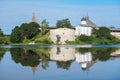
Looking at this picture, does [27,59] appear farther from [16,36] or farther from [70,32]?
[16,36]

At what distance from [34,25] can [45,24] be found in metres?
3.69

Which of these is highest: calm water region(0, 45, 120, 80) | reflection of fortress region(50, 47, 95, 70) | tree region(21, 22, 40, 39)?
tree region(21, 22, 40, 39)

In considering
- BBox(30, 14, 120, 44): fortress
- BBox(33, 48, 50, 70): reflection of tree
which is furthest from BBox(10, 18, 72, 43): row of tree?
BBox(33, 48, 50, 70): reflection of tree

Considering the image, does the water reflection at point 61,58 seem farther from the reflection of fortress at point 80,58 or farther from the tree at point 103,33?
the tree at point 103,33

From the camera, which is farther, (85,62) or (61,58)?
(61,58)

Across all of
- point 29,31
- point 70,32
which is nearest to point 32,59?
point 70,32

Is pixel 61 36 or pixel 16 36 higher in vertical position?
pixel 16 36

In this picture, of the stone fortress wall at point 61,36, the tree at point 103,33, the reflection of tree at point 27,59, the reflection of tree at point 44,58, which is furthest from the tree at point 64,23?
the reflection of tree at point 27,59

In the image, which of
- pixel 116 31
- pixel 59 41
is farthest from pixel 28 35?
pixel 116 31

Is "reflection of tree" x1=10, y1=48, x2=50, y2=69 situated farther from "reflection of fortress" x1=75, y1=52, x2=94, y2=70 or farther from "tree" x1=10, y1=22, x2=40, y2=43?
"tree" x1=10, y1=22, x2=40, y2=43

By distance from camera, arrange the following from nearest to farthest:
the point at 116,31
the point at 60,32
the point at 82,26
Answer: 1. the point at 60,32
2. the point at 82,26
3. the point at 116,31

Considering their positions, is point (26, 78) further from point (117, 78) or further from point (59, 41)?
point (59, 41)

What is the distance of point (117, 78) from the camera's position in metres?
11.5

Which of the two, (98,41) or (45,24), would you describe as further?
(45,24)
